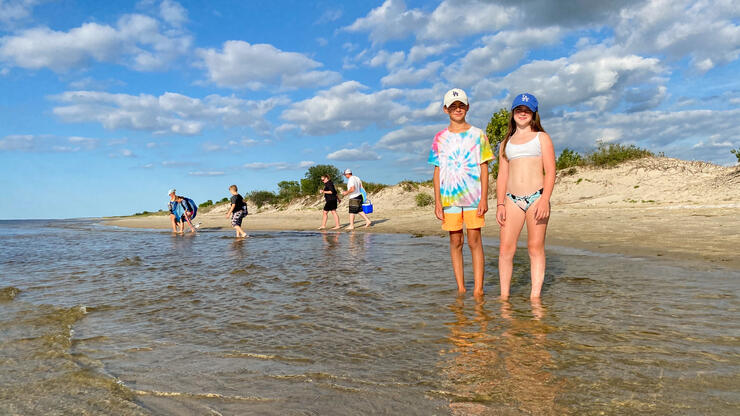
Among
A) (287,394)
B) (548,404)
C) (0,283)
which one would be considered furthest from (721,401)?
(0,283)

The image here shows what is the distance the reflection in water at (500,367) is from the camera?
2.26m

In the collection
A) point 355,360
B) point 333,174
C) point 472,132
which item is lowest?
point 355,360

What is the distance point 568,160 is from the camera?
2342 centimetres

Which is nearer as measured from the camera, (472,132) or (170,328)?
(170,328)

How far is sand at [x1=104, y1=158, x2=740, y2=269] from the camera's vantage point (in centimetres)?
810

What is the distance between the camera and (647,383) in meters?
2.47

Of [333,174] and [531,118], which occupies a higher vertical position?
[333,174]

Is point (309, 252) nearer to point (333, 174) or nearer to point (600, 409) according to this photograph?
point (600, 409)

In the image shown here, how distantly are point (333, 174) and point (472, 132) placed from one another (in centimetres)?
3903

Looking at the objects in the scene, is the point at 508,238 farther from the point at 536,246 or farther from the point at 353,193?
the point at 353,193

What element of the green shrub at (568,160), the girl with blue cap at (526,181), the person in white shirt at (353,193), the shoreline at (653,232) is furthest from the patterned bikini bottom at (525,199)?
the green shrub at (568,160)

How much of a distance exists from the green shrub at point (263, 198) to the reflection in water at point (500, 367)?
1442 inches

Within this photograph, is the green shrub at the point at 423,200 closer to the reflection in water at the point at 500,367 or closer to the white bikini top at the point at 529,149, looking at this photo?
the white bikini top at the point at 529,149

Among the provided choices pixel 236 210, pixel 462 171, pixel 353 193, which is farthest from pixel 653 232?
pixel 236 210
